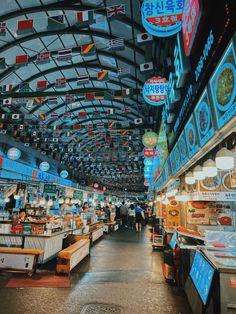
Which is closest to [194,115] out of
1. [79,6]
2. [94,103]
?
[79,6]

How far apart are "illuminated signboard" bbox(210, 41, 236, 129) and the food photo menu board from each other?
7.07 ft

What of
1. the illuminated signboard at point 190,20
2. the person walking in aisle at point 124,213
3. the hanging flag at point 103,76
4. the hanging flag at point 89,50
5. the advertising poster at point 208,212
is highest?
the hanging flag at point 89,50

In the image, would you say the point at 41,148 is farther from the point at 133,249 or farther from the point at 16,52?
the point at 133,249

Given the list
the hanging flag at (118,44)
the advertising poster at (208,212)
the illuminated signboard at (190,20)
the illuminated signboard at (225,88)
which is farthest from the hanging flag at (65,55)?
the advertising poster at (208,212)

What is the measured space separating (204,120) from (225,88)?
99 centimetres

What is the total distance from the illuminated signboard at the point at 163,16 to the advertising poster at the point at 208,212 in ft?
22.4

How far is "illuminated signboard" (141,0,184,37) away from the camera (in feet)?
16.2

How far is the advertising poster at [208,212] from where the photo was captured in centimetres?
892

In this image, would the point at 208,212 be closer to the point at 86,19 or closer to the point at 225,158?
the point at 225,158

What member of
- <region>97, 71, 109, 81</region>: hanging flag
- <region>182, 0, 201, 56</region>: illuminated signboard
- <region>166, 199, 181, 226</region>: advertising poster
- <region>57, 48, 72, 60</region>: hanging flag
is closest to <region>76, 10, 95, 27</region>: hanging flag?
<region>57, 48, 72, 60</region>: hanging flag

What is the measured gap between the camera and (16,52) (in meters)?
12.7

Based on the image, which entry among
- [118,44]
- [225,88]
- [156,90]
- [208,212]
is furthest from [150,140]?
[225,88]

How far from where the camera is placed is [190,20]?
3.74 metres

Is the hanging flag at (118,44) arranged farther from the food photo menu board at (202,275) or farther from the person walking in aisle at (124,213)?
the person walking in aisle at (124,213)
